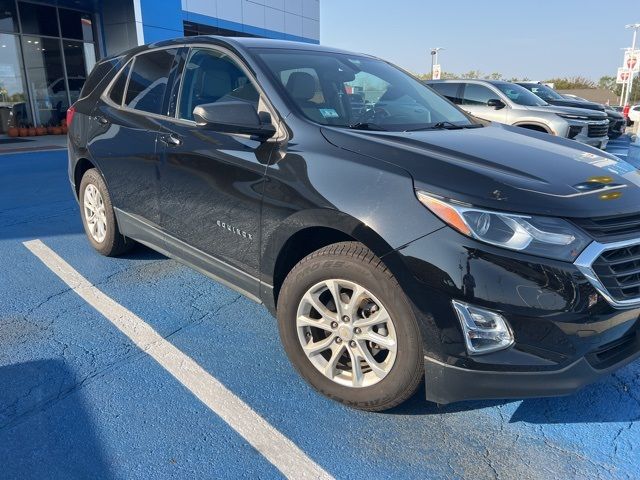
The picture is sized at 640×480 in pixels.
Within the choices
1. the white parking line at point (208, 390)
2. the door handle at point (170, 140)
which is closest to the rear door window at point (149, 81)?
the door handle at point (170, 140)

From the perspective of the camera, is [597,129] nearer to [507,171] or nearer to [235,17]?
[507,171]

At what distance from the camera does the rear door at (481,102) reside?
10.5 m

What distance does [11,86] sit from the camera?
1541 centimetres

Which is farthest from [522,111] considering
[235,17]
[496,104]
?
[235,17]

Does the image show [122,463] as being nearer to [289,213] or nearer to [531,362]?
[289,213]

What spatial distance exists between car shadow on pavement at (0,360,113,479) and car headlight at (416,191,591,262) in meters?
1.78

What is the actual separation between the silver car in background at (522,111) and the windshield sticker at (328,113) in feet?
25.1

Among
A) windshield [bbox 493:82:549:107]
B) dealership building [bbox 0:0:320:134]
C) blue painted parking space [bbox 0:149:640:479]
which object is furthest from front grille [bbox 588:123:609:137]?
dealership building [bbox 0:0:320:134]

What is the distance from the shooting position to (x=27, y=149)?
11.9 metres

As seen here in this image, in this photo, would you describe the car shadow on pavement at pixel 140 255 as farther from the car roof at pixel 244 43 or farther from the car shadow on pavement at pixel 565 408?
the car shadow on pavement at pixel 565 408

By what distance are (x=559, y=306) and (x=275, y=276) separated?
1407mm

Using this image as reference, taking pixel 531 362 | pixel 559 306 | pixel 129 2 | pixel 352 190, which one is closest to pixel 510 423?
pixel 531 362

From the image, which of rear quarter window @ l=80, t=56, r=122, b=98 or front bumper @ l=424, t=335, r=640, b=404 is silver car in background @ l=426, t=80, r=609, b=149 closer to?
rear quarter window @ l=80, t=56, r=122, b=98

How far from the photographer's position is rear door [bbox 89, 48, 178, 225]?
138 inches
